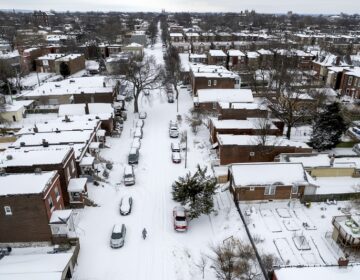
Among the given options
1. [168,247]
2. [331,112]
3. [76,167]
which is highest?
[331,112]

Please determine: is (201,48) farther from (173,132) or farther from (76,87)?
(173,132)

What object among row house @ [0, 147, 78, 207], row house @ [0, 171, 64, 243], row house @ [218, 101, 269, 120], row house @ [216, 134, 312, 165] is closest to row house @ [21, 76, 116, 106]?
row house @ [218, 101, 269, 120]

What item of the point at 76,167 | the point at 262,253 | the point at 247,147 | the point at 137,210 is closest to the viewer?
the point at 262,253

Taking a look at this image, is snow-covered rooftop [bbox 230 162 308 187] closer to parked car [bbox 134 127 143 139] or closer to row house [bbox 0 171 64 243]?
row house [bbox 0 171 64 243]

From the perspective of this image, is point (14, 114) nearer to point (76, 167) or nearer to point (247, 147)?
point (76, 167)

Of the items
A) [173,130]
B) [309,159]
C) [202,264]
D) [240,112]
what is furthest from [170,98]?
[202,264]

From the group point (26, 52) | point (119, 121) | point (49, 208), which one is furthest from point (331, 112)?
point (26, 52)
